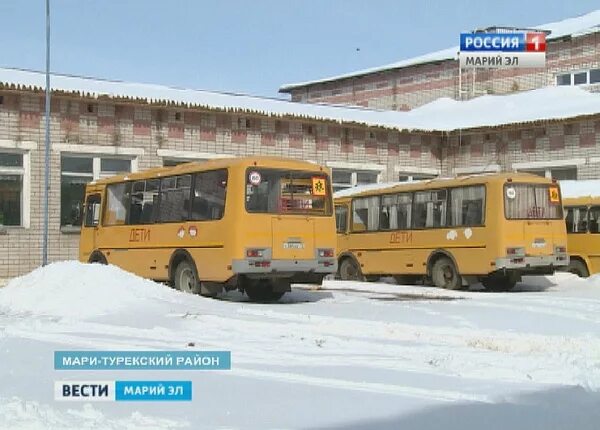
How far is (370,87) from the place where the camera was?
4459cm

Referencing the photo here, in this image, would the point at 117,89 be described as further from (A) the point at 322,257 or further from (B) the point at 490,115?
(B) the point at 490,115

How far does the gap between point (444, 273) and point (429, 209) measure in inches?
63.6

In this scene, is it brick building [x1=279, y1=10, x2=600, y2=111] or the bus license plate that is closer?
the bus license plate

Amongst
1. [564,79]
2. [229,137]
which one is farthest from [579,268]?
[564,79]

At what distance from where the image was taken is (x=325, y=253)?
16875 mm

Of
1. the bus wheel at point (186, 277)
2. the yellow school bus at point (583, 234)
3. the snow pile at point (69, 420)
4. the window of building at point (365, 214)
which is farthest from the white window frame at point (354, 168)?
the snow pile at point (69, 420)

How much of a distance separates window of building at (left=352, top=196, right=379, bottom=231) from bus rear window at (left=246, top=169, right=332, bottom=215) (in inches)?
245

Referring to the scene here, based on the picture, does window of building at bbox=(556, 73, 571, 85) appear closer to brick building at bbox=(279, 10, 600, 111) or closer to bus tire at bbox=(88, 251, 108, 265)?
brick building at bbox=(279, 10, 600, 111)

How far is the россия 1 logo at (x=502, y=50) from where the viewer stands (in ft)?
126

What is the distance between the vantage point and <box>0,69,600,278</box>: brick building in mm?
23906

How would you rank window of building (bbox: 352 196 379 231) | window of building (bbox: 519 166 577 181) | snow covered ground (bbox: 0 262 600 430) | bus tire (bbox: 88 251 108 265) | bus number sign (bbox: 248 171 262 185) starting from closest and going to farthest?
snow covered ground (bbox: 0 262 600 430), bus number sign (bbox: 248 171 262 185), bus tire (bbox: 88 251 108 265), window of building (bbox: 352 196 379 231), window of building (bbox: 519 166 577 181)

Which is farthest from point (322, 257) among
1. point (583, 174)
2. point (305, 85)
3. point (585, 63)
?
point (305, 85)
